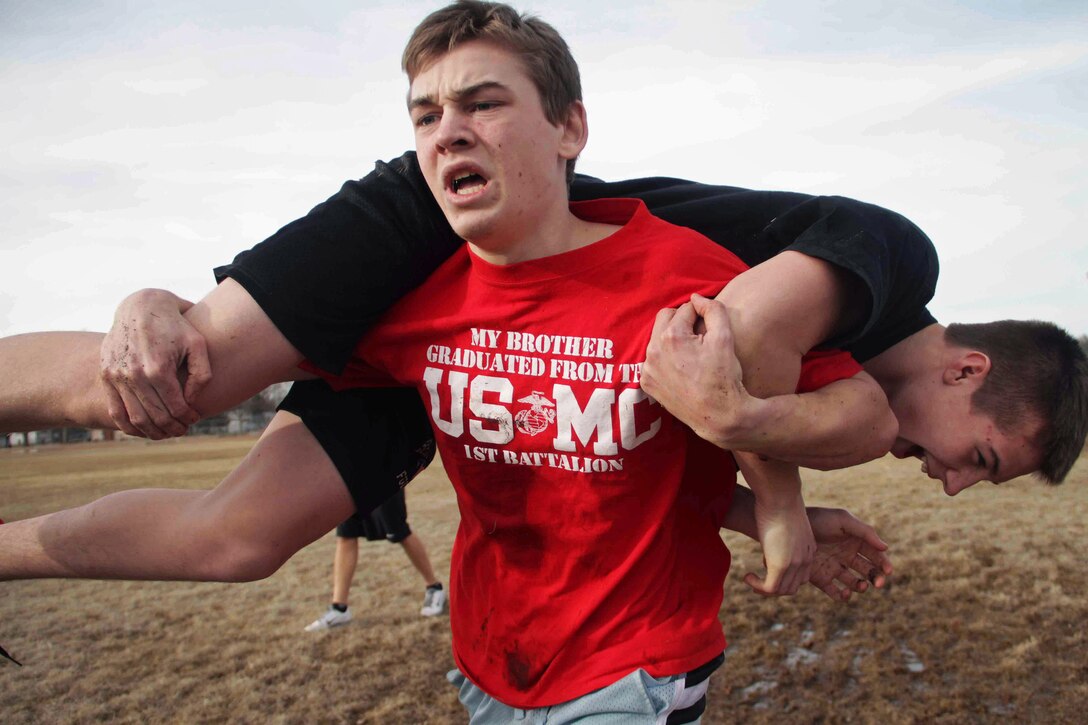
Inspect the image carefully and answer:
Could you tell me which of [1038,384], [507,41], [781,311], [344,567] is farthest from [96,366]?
[344,567]

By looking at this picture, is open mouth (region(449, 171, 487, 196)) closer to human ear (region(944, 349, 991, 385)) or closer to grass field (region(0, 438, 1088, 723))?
human ear (region(944, 349, 991, 385))

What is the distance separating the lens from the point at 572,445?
7.30ft

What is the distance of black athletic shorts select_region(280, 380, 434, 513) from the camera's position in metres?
2.64

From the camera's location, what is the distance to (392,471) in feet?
9.06

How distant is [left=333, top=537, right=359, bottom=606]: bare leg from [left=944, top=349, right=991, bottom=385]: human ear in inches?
194

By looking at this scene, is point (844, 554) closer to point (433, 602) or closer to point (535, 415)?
point (535, 415)

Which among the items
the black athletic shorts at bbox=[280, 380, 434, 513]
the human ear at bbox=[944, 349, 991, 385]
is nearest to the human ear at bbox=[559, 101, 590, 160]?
the black athletic shorts at bbox=[280, 380, 434, 513]

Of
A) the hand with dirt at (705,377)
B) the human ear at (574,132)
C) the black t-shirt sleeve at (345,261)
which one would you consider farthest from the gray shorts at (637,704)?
the human ear at (574,132)

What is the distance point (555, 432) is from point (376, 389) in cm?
76

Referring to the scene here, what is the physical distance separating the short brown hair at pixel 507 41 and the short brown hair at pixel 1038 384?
1.51m

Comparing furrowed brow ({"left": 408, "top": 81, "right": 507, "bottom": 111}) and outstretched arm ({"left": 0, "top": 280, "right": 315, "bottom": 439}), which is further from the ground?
furrowed brow ({"left": 408, "top": 81, "right": 507, "bottom": 111})

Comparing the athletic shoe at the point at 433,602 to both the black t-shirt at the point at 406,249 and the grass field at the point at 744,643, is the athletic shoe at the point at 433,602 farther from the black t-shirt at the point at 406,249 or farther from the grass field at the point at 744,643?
the black t-shirt at the point at 406,249

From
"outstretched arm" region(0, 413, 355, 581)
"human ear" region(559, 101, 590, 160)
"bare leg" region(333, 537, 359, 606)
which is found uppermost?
"human ear" region(559, 101, 590, 160)

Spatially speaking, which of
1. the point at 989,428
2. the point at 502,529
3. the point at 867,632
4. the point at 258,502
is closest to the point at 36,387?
the point at 258,502
